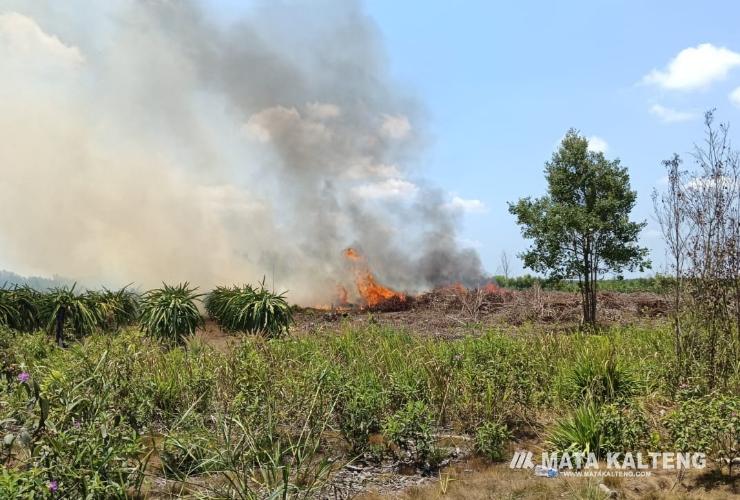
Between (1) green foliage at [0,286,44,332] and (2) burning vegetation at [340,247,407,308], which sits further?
(2) burning vegetation at [340,247,407,308]

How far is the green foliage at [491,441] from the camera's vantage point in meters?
5.76

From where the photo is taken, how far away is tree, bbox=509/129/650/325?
17.7 metres

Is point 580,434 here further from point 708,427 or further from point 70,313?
point 70,313

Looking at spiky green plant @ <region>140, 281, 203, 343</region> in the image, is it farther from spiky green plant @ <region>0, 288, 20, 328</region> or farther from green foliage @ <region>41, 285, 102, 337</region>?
spiky green plant @ <region>0, 288, 20, 328</region>

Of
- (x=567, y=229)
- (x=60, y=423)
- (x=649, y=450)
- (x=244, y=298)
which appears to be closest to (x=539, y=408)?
(x=649, y=450)

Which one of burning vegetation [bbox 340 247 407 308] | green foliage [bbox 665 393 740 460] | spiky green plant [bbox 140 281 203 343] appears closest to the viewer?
green foliage [bbox 665 393 740 460]

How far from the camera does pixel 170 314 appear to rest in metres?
11.9

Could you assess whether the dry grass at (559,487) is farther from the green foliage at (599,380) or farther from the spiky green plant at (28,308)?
the spiky green plant at (28,308)

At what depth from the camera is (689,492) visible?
5.00 meters

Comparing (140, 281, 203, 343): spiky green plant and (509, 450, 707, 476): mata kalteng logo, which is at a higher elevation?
(140, 281, 203, 343): spiky green plant

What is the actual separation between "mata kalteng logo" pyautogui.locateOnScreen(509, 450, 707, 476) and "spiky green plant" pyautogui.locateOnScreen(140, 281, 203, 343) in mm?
8240

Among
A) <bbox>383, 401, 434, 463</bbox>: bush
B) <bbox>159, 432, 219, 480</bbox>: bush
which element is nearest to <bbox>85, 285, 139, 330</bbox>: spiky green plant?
<bbox>159, 432, 219, 480</bbox>: bush

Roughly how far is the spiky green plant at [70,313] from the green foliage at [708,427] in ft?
38.3

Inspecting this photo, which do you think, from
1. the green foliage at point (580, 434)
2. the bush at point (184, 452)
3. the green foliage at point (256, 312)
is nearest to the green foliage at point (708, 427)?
the green foliage at point (580, 434)
